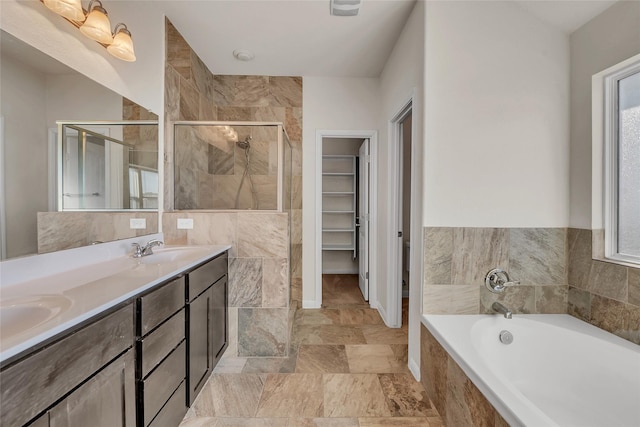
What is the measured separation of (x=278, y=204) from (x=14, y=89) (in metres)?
1.58

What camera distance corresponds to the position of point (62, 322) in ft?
2.54

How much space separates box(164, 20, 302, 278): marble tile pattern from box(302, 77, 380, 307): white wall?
0.08 meters

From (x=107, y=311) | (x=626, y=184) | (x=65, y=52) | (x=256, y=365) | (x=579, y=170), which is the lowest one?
(x=256, y=365)

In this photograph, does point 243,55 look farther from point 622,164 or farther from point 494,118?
point 622,164

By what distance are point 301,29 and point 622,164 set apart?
7.91 feet

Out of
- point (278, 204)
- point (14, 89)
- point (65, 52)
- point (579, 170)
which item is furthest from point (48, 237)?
point (579, 170)

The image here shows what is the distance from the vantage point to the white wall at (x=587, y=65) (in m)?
1.53

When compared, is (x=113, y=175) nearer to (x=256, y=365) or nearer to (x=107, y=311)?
(x=107, y=311)

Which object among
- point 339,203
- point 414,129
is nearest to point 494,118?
point 414,129

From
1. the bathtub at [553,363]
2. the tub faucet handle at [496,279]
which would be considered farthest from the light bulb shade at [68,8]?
the tub faucet handle at [496,279]

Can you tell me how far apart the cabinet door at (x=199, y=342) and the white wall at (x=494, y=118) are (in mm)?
1515

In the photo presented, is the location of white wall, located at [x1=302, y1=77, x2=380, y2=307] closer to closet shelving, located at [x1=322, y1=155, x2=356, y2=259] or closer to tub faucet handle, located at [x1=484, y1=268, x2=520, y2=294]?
closet shelving, located at [x1=322, y1=155, x2=356, y2=259]

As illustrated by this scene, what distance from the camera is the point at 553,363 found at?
63.8 inches

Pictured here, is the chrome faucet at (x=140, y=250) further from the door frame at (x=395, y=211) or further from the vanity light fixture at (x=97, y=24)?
the door frame at (x=395, y=211)
